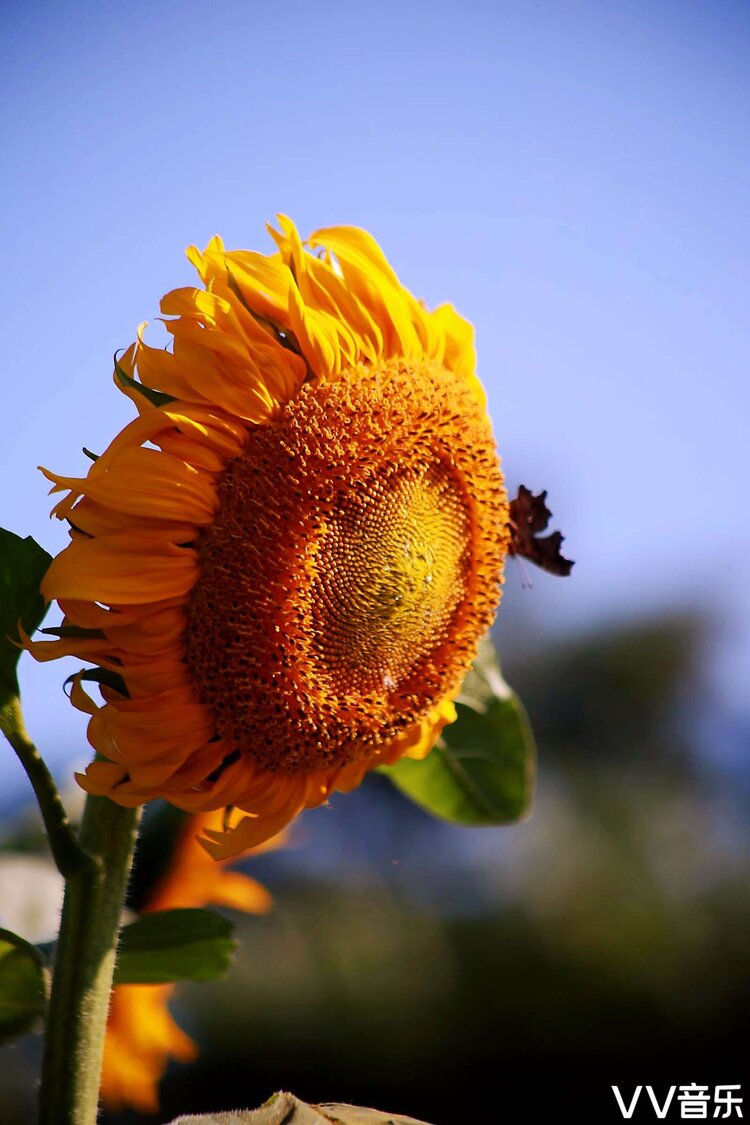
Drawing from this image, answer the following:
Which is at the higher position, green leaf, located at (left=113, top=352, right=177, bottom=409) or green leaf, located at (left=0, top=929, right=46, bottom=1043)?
green leaf, located at (left=113, top=352, right=177, bottom=409)

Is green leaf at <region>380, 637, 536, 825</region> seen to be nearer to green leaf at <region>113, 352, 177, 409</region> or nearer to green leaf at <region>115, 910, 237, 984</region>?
green leaf at <region>115, 910, 237, 984</region>

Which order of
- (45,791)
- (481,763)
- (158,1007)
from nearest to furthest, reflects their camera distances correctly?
(45,791) → (481,763) → (158,1007)

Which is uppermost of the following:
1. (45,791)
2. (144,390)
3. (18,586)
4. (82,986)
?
(144,390)

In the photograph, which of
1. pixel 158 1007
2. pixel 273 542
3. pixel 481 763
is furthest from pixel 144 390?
pixel 158 1007

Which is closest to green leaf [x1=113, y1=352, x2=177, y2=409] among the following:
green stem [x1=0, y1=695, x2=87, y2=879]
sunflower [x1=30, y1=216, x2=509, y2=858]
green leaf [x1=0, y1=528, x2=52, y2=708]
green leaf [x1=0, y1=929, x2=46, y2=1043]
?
sunflower [x1=30, y1=216, x2=509, y2=858]

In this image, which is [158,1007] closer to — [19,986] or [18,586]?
[19,986]

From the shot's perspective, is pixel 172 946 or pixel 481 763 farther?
pixel 481 763
